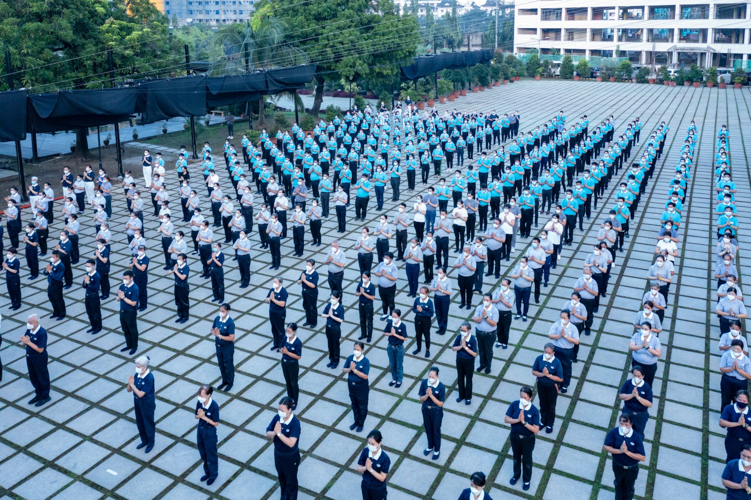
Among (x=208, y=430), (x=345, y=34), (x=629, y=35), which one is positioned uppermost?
(x=629, y=35)

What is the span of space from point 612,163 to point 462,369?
13.5m

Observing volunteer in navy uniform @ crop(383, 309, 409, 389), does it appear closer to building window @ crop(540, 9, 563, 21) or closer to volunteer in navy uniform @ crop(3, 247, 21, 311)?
volunteer in navy uniform @ crop(3, 247, 21, 311)

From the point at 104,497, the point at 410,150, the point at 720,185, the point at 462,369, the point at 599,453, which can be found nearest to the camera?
the point at 104,497

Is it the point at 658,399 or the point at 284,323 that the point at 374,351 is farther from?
the point at 658,399

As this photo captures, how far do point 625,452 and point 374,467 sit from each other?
2653 millimetres

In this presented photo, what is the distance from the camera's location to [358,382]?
328 inches

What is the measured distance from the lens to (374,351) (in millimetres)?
10797

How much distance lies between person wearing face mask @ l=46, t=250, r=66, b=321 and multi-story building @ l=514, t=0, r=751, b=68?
190ft

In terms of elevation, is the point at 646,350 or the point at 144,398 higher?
the point at 646,350

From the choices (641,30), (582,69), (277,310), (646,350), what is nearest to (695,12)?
(641,30)

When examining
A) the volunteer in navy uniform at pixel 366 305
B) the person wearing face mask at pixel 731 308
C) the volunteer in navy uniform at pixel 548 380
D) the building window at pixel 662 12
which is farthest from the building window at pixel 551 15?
the volunteer in navy uniform at pixel 548 380

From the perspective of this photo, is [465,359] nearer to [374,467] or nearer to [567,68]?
[374,467]

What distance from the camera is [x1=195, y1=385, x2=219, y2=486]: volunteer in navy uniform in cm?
746

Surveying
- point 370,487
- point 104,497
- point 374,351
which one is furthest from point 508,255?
point 104,497
